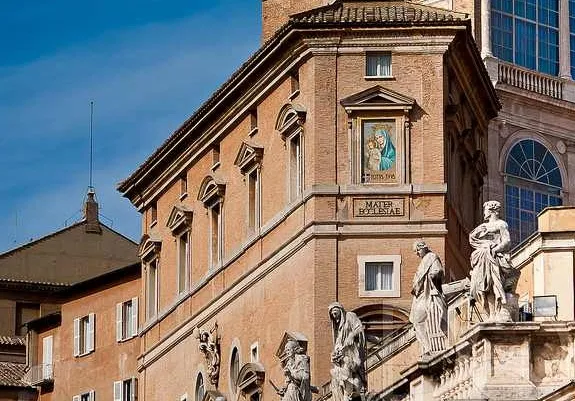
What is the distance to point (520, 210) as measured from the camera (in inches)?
2761

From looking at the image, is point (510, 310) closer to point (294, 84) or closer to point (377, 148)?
point (377, 148)

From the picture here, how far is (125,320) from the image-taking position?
85250 millimetres

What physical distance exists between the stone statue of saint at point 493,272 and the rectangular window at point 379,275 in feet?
67.4

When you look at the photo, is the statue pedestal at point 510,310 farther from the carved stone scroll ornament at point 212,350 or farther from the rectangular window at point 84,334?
the rectangular window at point 84,334

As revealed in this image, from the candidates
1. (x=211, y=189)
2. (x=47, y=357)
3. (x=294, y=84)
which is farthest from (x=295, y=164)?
(x=47, y=357)

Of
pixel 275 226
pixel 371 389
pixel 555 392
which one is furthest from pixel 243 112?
pixel 555 392

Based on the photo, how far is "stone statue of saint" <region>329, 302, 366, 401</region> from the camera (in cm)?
4812

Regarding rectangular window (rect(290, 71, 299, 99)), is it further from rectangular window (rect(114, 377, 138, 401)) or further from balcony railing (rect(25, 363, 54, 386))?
balcony railing (rect(25, 363, 54, 386))

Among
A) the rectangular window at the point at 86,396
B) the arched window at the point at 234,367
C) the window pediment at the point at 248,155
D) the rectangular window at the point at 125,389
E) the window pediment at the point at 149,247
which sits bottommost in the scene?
the arched window at the point at 234,367

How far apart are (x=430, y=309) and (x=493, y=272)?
132 inches


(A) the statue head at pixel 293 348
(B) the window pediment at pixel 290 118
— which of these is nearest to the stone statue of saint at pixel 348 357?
(A) the statue head at pixel 293 348

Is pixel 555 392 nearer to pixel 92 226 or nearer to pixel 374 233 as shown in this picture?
pixel 374 233

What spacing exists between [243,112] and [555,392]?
30.7 m

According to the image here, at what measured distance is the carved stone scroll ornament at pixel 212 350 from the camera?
70.0 metres
